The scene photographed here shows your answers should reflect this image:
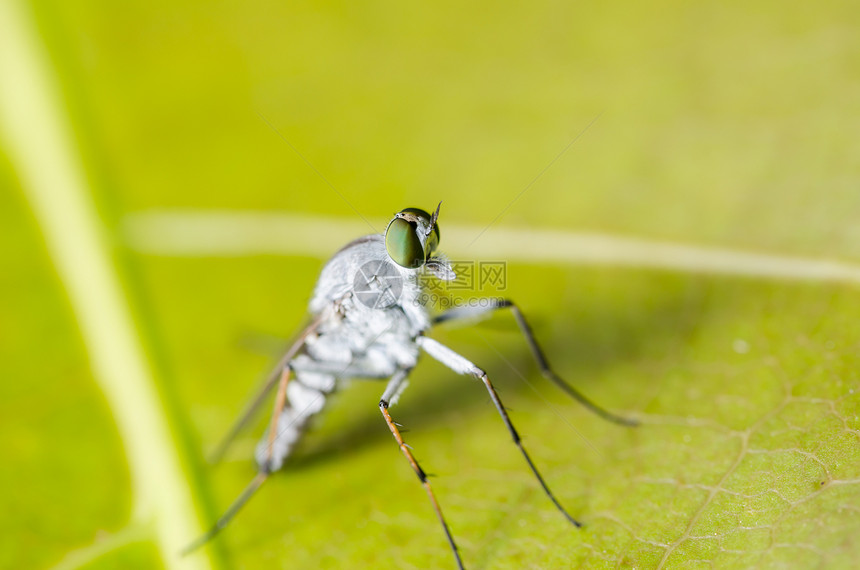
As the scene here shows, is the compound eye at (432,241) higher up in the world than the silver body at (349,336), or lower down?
higher up

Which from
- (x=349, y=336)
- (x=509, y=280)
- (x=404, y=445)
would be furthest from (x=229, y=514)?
(x=509, y=280)

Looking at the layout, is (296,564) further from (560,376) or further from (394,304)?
(560,376)

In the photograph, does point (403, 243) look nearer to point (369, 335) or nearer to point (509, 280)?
point (369, 335)

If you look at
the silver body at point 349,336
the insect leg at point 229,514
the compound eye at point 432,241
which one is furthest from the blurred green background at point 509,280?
the compound eye at point 432,241

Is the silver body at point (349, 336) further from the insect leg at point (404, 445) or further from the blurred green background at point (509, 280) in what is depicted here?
the blurred green background at point (509, 280)

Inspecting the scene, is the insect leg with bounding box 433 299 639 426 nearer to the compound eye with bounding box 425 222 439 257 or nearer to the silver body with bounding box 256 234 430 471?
the silver body with bounding box 256 234 430 471

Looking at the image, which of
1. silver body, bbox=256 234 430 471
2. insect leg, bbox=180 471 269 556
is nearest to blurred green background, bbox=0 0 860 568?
insect leg, bbox=180 471 269 556

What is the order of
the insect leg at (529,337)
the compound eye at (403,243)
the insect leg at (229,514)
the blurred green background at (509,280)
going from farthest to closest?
1. the insect leg at (529,337)
2. the compound eye at (403,243)
3. the insect leg at (229,514)
4. the blurred green background at (509,280)
